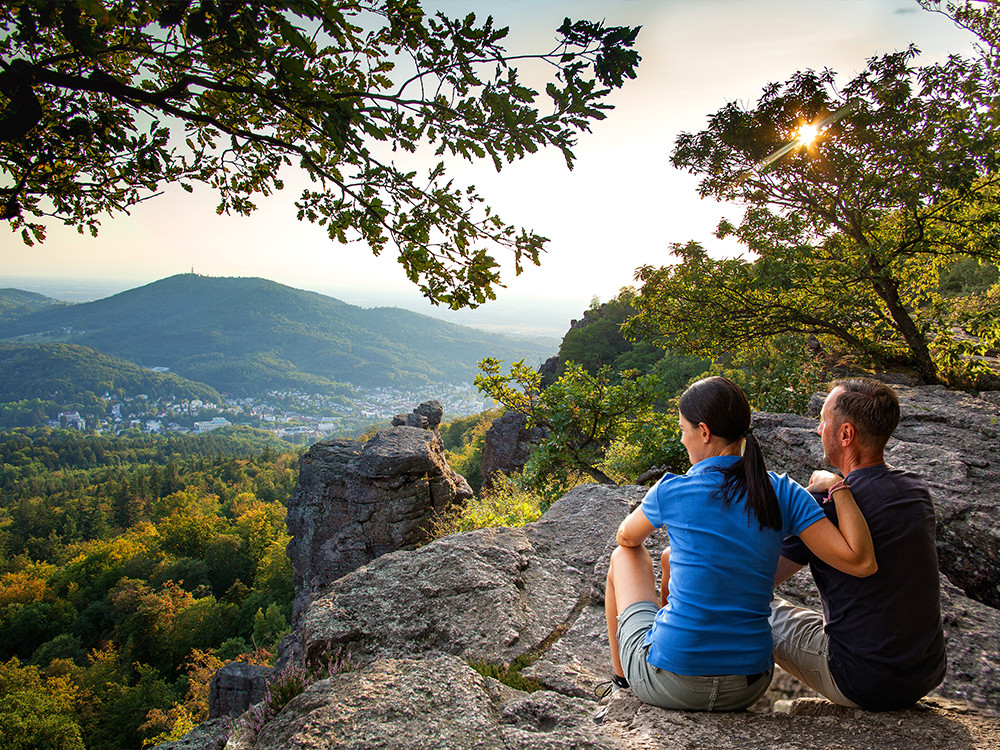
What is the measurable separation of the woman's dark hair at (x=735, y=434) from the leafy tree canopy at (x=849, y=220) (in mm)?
7740

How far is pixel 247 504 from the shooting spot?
74.3 m

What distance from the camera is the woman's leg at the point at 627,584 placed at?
284cm

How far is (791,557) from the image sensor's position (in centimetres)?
256

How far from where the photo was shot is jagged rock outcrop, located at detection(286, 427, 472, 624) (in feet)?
53.7

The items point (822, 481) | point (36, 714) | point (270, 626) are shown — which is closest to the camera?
point (822, 481)

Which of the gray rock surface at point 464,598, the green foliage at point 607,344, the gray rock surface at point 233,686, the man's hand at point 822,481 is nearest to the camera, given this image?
the man's hand at point 822,481

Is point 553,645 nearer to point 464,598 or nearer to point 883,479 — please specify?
point 464,598

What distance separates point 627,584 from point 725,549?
84cm

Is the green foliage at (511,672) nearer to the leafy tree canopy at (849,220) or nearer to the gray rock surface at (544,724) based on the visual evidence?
the gray rock surface at (544,724)

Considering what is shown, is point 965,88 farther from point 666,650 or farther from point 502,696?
point 502,696

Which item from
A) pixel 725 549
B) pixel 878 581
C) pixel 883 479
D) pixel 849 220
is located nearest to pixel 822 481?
pixel 883 479

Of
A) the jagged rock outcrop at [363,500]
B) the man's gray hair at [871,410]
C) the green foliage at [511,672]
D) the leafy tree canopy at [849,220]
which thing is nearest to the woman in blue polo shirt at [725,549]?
the man's gray hair at [871,410]

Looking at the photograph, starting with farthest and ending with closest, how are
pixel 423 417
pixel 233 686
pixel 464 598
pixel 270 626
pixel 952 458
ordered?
pixel 270 626 < pixel 423 417 < pixel 233 686 < pixel 952 458 < pixel 464 598

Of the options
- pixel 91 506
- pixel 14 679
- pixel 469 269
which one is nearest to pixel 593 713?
pixel 469 269
